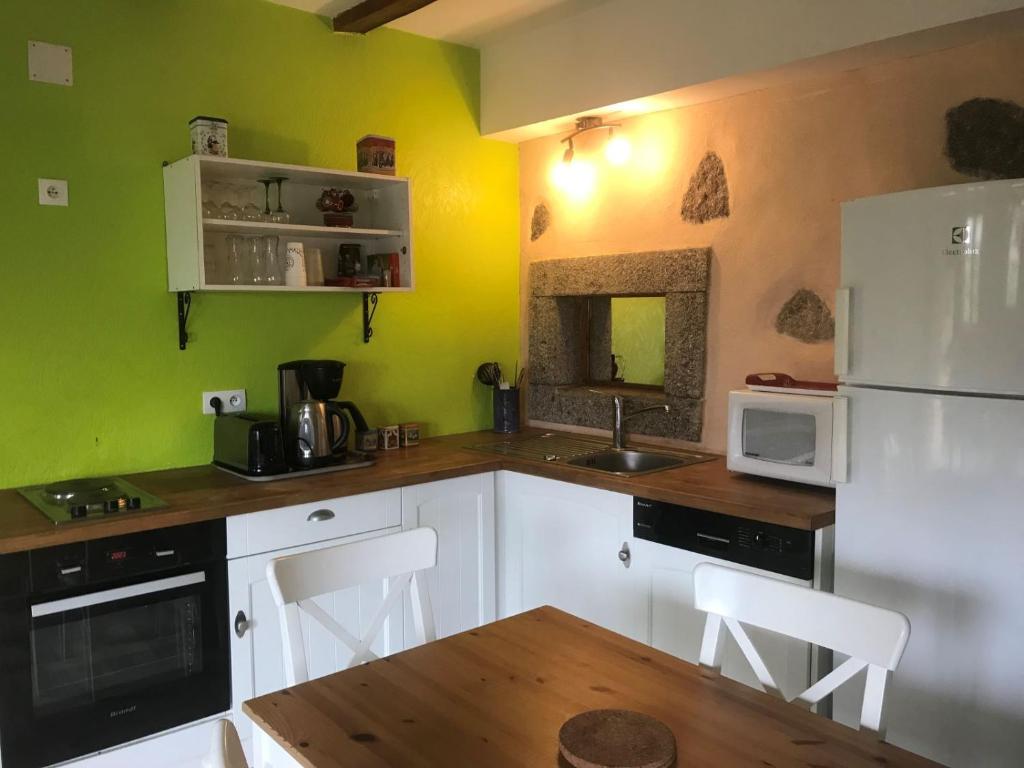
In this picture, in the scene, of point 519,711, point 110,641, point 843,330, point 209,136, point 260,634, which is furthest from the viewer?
point 209,136

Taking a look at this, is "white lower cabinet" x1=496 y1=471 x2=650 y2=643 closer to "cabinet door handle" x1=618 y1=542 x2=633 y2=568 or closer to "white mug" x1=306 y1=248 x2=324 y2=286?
"cabinet door handle" x1=618 y1=542 x2=633 y2=568

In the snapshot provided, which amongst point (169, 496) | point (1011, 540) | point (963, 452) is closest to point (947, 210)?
point (963, 452)

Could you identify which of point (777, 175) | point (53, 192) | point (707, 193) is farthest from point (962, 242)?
point (53, 192)

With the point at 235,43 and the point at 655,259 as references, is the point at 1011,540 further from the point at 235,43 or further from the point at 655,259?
the point at 235,43

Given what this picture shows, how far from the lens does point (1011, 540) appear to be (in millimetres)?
1757

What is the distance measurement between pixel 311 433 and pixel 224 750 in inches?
69.6

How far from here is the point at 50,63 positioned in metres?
2.42

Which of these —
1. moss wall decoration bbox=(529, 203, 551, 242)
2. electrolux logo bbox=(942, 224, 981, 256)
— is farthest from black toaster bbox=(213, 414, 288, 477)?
electrolux logo bbox=(942, 224, 981, 256)

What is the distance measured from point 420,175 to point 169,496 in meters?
1.64

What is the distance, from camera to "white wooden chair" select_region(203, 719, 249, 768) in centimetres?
94

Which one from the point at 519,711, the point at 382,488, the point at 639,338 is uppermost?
A: the point at 639,338

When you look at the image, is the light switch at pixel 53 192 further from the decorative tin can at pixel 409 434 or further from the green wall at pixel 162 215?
the decorative tin can at pixel 409 434

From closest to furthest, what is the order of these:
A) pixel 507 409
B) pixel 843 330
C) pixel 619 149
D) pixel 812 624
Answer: pixel 812 624 → pixel 843 330 → pixel 619 149 → pixel 507 409

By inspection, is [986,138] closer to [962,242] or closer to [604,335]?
[962,242]
